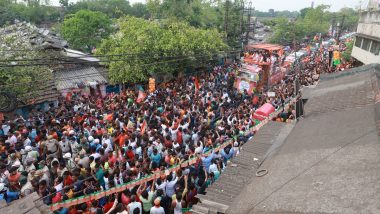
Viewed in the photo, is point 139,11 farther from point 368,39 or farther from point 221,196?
point 221,196

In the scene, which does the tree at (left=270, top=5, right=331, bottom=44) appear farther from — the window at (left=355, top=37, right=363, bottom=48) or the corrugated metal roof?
the corrugated metal roof

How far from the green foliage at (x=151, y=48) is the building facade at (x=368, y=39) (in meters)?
10.9

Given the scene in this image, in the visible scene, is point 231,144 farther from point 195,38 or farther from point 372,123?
point 195,38

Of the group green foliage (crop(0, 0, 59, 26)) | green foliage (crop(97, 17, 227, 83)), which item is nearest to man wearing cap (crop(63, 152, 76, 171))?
green foliage (crop(97, 17, 227, 83))

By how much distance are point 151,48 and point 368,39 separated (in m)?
15.3

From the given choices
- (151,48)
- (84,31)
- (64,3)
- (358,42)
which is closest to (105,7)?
(64,3)

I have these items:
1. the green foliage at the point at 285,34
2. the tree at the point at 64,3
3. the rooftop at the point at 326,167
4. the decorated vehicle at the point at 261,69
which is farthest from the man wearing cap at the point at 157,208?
the tree at the point at 64,3

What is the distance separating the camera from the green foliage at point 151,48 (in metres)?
20.6

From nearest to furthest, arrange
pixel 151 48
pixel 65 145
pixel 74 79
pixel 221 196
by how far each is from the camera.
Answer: pixel 221 196
pixel 65 145
pixel 151 48
pixel 74 79

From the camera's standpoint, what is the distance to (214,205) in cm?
563

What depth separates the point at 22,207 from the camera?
523cm

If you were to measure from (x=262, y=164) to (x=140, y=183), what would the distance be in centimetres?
320

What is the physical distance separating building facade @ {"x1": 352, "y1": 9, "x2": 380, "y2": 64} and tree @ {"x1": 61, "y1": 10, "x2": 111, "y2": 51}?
25.2 m

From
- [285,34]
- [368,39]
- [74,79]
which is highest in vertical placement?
[368,39]
